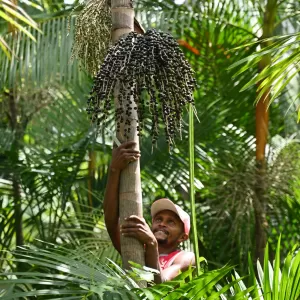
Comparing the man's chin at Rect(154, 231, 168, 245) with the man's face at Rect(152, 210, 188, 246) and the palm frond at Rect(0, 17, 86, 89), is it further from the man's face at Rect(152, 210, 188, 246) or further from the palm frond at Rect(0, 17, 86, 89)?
the palm frond at Rect(0, 17, 86, 89)

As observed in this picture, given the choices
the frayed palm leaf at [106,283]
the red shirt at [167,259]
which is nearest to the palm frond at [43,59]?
the red shirt at [167,259]

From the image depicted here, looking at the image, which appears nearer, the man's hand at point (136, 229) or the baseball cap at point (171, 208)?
the man's hand at point (136, 229)

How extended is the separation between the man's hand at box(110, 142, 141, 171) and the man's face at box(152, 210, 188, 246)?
52.6 inches

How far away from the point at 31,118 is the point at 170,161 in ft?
5.20

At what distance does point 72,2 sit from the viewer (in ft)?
34.7

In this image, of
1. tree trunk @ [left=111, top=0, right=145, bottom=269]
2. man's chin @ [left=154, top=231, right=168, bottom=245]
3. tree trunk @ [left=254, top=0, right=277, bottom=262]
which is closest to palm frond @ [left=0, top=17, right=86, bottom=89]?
tree trunk @ [left=254, top=0, right=277, bottom=262]

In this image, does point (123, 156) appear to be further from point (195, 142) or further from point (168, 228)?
point (195, 142)

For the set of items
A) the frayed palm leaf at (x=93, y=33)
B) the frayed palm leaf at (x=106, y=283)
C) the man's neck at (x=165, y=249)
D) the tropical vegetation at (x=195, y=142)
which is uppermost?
the tropical vegetation at (x=195, y=142)

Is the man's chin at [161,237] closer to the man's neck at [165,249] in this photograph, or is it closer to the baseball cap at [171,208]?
the man's neck at [165,249]

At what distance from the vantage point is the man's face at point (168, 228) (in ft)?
21.3

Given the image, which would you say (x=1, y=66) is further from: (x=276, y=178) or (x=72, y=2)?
(x=276, y=178)

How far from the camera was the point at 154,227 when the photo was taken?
660cm

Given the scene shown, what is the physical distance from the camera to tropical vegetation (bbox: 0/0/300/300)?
9781 millimetres

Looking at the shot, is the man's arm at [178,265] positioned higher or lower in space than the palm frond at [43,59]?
lower
